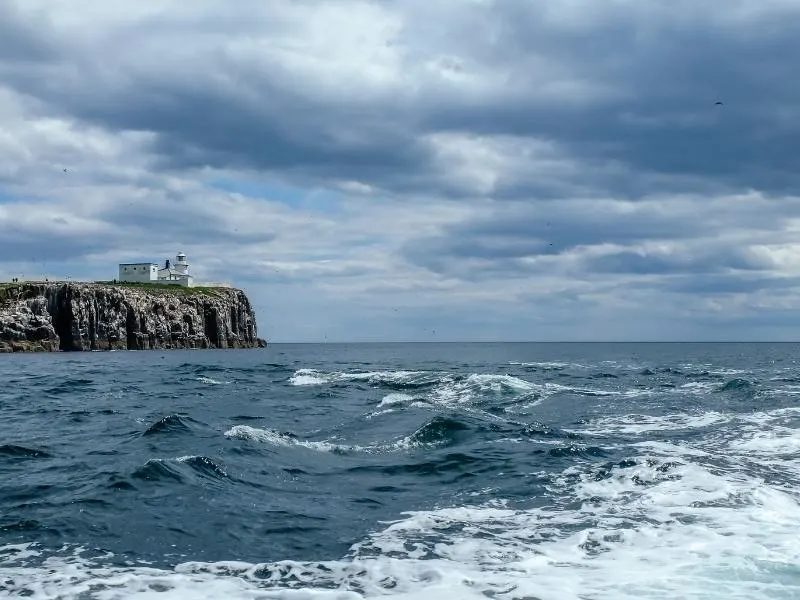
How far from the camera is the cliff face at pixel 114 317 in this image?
12106 centimetres

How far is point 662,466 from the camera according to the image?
57.6 ft

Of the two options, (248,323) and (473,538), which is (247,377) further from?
(248,323)

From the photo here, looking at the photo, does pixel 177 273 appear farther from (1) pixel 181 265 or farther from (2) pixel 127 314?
(2) pixel 127 314

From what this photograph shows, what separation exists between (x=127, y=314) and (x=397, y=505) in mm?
136052

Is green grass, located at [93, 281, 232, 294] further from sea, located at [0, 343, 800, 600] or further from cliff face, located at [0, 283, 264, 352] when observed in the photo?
sea, located at [0, 343, 800, 600]

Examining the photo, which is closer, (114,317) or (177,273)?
(114,317)

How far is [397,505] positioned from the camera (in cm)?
1437

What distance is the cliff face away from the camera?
397 ft

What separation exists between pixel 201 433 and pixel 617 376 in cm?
4058

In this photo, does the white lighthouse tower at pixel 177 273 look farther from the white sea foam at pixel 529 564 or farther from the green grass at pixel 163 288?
the white sea foam at pixel 529 564

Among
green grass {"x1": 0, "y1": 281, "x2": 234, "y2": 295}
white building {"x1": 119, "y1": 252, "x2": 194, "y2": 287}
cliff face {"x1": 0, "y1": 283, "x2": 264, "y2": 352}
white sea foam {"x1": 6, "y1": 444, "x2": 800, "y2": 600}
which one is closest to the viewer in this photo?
white sea foam {"x1": 6, "y1": 444, "x2": 800, "y2": 600}

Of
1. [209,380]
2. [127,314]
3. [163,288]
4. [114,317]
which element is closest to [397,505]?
[209,380]

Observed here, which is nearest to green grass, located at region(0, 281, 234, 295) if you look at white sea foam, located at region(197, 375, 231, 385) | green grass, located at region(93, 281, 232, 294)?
green grass, located at region(93, 281, 232, 294)

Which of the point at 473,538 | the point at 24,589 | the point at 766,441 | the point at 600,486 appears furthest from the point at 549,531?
the point at 766,441
